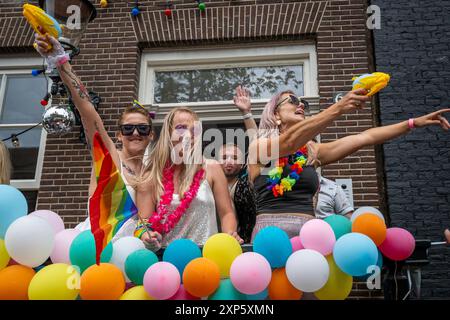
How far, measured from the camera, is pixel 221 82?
19.0ft

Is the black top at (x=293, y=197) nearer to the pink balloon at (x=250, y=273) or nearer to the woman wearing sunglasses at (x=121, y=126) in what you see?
the pink balloon at (x=250, y=273)

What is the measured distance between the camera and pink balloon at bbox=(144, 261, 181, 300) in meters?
2.25

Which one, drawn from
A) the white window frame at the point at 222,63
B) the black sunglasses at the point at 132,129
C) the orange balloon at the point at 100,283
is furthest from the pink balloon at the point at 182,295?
the white window frame at the point at 222,63

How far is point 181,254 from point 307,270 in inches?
24.7

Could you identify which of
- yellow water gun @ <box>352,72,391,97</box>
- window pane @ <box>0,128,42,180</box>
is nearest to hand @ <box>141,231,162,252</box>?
yellow water gun @ <box>352,72,391,97</box>

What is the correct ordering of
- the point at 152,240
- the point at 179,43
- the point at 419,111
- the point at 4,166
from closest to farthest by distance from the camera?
the point at 152,240 < the point at 4,166 < the point at 419,111 < the point at 179,43

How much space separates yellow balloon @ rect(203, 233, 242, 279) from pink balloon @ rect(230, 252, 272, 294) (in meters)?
0.07

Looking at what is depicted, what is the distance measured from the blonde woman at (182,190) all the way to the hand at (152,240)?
11cm

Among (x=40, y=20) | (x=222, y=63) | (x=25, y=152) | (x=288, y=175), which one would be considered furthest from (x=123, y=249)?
(x=25, y=152)

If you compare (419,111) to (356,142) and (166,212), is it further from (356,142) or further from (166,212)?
(166,212)

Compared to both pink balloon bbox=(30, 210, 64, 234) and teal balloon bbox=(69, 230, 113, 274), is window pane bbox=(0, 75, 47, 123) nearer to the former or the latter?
pink balloon bbox=(30, 210, 64, 234)
